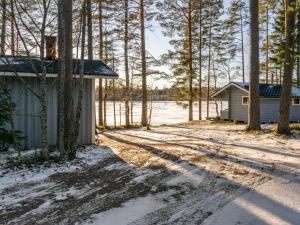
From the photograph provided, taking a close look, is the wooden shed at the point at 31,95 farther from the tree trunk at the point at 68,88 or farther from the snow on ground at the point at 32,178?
the snow on ground at the point at 32,178

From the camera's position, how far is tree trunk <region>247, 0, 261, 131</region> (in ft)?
44.0

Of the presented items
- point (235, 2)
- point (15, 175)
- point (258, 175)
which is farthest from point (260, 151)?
point (235, 2)

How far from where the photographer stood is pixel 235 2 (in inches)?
1110

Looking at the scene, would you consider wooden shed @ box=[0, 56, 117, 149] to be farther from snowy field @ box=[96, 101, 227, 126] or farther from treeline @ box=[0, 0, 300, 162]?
snowy field @ box=[96, 101, 227, 126]

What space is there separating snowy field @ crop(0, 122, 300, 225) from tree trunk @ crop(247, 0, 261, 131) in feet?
14.7

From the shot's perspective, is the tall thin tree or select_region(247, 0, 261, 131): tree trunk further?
the tall thin tree

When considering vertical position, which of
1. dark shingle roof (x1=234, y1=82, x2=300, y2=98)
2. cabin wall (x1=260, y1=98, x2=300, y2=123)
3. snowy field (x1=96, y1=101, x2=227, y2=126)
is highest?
dark shingle roof (x1=234, y1=82, x2=300, y2=98)

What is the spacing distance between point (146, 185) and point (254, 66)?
9.46 meters

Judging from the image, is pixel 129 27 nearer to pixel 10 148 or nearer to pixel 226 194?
pixel 10 148

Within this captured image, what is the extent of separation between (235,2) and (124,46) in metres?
12.9

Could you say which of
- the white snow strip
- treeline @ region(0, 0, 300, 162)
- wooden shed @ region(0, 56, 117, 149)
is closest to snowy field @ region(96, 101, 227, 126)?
treeline @ region(0, 0, 300, 162)

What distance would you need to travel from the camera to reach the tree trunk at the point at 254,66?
13.4 m

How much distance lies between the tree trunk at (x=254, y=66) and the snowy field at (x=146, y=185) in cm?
448

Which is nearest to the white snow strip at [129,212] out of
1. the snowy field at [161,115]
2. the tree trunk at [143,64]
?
the tree trunk at [143,64]
